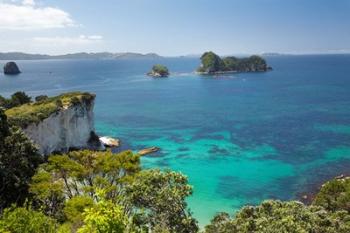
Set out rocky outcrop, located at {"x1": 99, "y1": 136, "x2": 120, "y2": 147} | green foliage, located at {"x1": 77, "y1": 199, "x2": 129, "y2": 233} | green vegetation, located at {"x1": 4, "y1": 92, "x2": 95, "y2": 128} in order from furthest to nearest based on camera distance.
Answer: rocky outcrop, located at {"x1": 99, "y1": 136, "x2": 120, "y2": 147}
green vegetation, located at {"x1": 4, "y1": 92, "x2": 95, "y2": 128}
green foliage, located at {"x1": 77, "y1": 199, "x2": 129, "y2": 233}

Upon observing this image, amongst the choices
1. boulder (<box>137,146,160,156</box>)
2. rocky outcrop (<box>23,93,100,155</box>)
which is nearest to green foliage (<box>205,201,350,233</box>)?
rocky outcrop (<box>23,93,100,155</box>)

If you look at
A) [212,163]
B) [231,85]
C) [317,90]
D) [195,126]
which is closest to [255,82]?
[231,85]

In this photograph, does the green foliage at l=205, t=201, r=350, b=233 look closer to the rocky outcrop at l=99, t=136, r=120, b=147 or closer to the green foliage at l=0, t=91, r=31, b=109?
the rocky outcrop at l=99, t=136, r=120, b=147

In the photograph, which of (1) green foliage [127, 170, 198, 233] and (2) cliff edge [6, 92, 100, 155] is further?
(2) cliff edge [6, 92, 100, 155]

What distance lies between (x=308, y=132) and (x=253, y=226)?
207 feet

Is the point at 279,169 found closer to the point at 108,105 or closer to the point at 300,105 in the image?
the point at 300,105

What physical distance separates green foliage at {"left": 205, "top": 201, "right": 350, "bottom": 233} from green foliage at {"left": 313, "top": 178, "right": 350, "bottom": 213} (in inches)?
391

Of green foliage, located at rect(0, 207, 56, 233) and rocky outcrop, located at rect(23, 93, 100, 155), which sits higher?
green foliage, located at rect(0, 207, 56, 233)

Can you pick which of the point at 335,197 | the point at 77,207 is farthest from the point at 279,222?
the point at 335,197

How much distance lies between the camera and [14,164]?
91.9 feet

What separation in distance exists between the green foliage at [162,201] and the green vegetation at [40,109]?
31.1 meters

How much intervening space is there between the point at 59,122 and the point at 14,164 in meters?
30.0

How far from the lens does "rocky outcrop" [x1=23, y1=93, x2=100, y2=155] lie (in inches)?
2088

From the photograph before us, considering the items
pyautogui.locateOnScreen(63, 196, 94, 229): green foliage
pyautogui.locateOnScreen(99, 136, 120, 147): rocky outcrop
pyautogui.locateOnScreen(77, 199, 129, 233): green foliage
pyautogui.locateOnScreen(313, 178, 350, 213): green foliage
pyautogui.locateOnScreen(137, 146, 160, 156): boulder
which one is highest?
pyautogui.locateOnScreen(77, 199, 129, 233): green foliage
